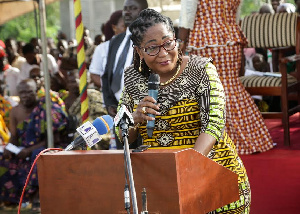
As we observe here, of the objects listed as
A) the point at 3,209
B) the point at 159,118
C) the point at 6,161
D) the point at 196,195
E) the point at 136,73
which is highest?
the point at 136,73

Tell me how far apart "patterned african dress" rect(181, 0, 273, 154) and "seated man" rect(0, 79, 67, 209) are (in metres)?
2.27

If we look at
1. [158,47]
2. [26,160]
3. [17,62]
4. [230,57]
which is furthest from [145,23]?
[17,62]

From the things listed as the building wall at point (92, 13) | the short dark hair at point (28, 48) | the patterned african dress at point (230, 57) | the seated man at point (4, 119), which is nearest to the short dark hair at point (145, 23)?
the patterned african dress at point (230, 57)

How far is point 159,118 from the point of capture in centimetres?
312

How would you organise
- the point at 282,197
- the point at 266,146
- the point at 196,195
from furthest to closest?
the point at 266,146, the point at 282,197, the point at 196,195

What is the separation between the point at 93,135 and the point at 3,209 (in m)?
5.87

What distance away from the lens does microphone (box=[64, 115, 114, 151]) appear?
2546 mm

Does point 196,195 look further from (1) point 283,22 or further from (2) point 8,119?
(2) point 8,119

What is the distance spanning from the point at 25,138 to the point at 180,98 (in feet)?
15.9

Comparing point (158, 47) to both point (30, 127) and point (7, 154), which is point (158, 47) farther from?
point (7, 154)

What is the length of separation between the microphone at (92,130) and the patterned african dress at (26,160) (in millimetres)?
4760

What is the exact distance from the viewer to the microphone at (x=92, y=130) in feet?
8.35

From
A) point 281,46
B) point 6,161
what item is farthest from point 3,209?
point 281,46

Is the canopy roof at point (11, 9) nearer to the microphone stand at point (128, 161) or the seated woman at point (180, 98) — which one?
the seated woman at point (180, 98)
